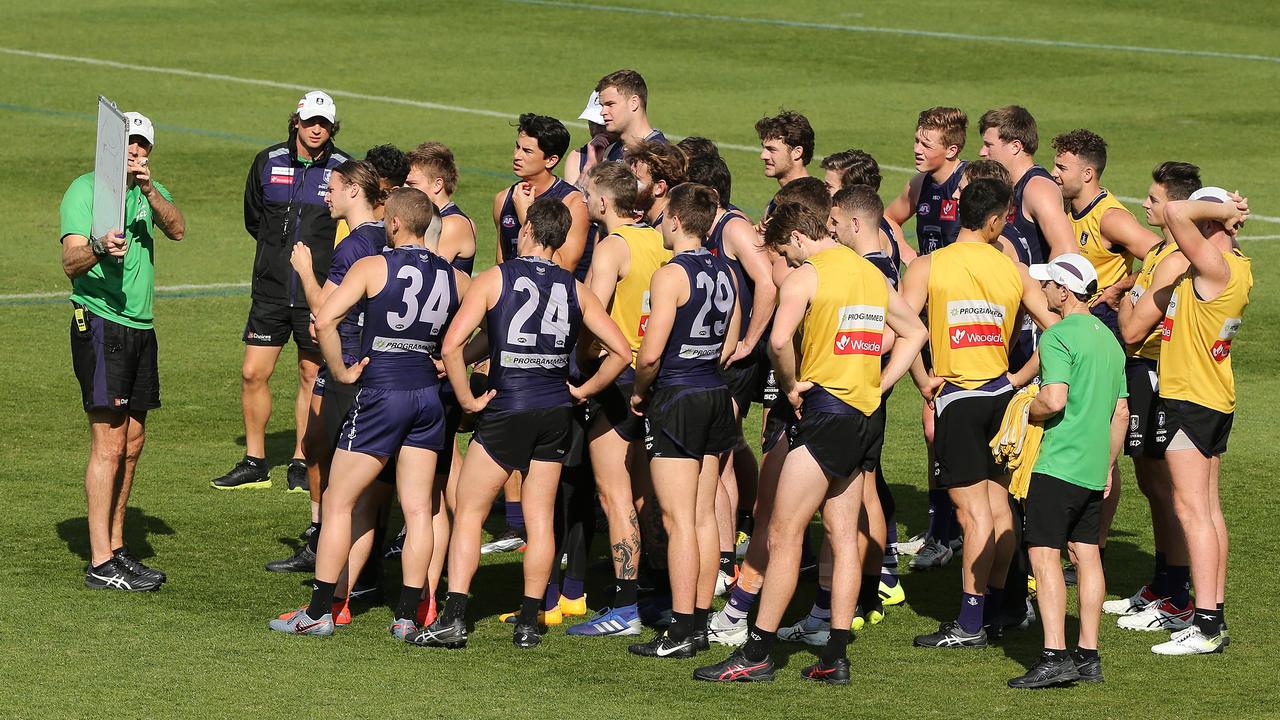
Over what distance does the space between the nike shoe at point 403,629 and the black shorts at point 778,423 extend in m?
2.10

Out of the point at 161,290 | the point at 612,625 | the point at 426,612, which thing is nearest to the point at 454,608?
the point at 426,612

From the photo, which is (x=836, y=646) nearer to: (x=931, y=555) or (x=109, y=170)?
(x=931, y=555)

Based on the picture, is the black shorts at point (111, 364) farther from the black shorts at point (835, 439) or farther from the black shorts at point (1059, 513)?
the black shorts at point (1059, 513)

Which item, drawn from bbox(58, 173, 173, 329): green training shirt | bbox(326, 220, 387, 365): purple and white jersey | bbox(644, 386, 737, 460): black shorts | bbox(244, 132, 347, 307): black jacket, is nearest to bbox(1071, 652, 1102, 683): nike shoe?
bbox(644, 386, 737, 460): black shorts

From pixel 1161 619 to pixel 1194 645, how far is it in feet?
1.68

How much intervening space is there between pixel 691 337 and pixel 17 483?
5.22 m

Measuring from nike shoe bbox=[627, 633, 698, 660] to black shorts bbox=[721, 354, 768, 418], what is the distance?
149cm

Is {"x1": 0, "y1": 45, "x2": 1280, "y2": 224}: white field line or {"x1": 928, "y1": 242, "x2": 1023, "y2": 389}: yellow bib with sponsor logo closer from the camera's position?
{"x1": 928, "y1": 242, "x2": 1023, "y2": 389}: yellow bib with sponsor logo

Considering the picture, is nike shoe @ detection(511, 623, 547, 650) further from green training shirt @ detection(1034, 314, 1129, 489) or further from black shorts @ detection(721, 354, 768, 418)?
green training shirt @ detection(1034, 314, 1129, 489)

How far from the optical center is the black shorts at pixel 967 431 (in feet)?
29.2

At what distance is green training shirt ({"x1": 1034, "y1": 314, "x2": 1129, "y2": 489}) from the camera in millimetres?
8125

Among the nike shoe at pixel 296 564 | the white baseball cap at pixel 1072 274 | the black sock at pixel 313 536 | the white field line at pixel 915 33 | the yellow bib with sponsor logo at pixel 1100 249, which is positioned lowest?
the nike shoe at pixel 296 564

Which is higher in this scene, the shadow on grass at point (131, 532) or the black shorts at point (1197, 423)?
the black shorts at point (1197, 423)

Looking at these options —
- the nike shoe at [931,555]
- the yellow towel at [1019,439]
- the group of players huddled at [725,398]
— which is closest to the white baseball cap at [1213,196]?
the group of players huddled at [725,398]
